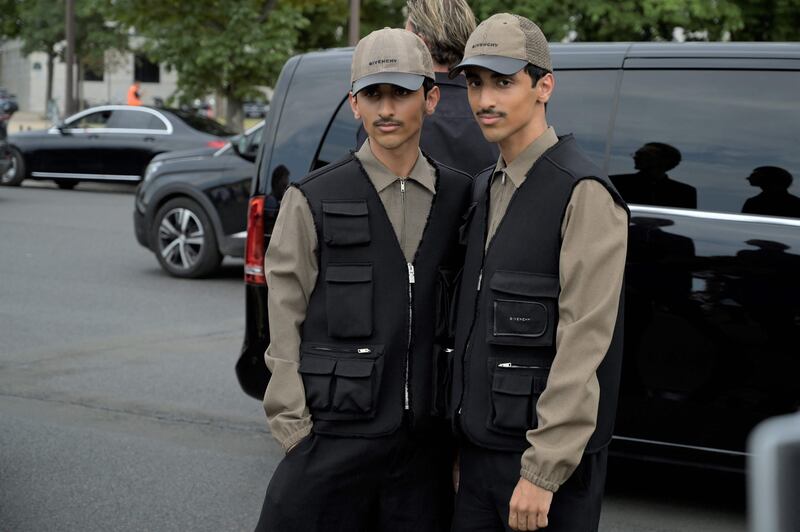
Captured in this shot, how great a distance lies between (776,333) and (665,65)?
1111 millimetres

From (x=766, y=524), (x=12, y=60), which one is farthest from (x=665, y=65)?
(x=12, y=60)

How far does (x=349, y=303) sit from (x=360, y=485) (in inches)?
16.9

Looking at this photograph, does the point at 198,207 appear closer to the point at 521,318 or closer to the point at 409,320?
the point at 409,320

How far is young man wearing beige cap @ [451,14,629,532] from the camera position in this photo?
2607 millimetres

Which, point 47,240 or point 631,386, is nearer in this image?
point 631,386

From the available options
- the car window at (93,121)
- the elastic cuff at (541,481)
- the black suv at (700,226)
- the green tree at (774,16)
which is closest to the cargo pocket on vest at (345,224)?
the elastic cuff at (541,481)

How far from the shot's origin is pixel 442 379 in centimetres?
288

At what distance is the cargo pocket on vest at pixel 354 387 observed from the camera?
9.21ft

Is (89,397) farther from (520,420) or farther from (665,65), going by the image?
(520,420)

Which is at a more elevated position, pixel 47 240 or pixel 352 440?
pixel 352 440

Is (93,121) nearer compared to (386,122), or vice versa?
(386,122)

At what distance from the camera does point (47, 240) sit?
1398 centimetres

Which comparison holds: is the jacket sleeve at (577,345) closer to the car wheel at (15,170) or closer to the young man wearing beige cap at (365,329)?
the young man wearing beige cap at (365,329)

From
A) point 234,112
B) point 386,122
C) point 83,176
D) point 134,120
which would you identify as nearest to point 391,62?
point 386,122
